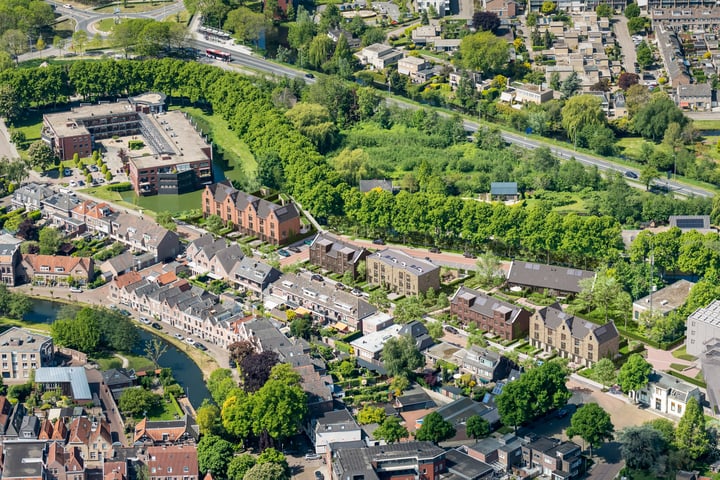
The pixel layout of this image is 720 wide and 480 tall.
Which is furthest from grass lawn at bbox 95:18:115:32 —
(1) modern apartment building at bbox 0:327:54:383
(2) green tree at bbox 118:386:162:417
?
(2) green tree at bbox 118:386:162:417

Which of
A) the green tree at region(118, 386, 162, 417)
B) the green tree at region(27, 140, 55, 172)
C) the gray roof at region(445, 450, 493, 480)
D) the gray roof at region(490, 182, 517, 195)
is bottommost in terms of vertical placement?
the gray roof at region(445, 450, 493, 480)

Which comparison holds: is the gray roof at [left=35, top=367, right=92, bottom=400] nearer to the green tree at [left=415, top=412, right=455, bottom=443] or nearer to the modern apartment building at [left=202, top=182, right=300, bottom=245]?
the green tree at [left=415, top=412, right=455, bottom=443]

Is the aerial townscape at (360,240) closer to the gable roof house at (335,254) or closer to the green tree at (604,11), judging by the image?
the gable roof house at (335,254)

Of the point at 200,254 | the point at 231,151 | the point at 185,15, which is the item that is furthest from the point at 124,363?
the point at 185,15

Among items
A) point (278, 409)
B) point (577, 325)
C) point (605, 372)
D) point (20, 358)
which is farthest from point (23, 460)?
point (577, 325)

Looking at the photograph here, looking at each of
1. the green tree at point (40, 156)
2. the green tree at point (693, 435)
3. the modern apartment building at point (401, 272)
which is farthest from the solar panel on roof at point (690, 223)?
the green tree at point (40, 156)

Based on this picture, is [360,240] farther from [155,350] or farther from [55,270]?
[55,270]
